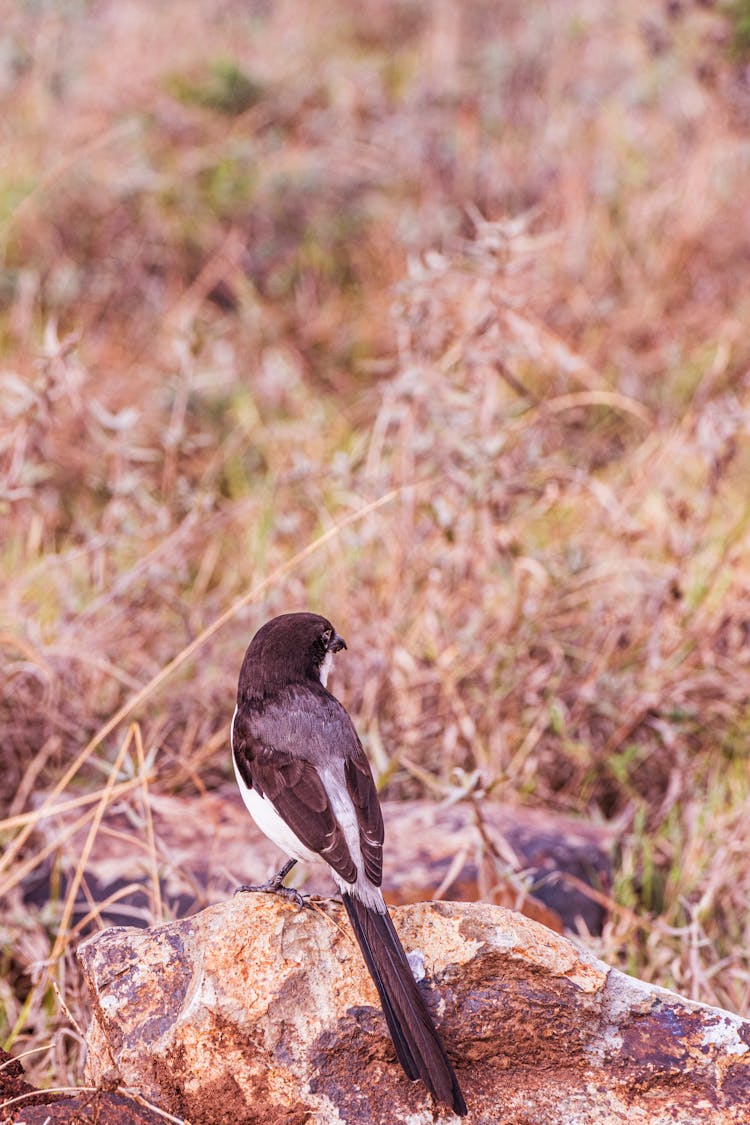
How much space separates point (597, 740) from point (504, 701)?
37 cm

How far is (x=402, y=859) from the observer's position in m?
3.82

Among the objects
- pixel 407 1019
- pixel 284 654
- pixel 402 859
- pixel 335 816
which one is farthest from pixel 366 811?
pixel 402 859

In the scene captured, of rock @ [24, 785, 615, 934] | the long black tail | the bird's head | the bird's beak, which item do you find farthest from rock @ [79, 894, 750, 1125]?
rock @ [24, 785, 615, 934]

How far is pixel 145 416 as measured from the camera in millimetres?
6371

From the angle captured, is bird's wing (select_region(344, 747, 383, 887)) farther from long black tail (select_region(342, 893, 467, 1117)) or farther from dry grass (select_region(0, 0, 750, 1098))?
dry grass (select_region(0, 0, 750, 1098))

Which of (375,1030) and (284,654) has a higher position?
(284,654)

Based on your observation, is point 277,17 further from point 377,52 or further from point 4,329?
point 4,329

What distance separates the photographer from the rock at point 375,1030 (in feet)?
7.74

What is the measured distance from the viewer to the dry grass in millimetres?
4277

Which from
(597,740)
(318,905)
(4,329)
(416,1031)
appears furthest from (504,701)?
(4,329)

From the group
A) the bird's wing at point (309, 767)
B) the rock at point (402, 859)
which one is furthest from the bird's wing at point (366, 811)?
the rock at point (402, 859)

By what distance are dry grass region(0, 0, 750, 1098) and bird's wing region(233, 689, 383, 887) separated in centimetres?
46

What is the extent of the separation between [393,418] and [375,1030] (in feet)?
9.41

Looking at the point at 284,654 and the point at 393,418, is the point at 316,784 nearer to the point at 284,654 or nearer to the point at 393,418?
the point at 284,654
